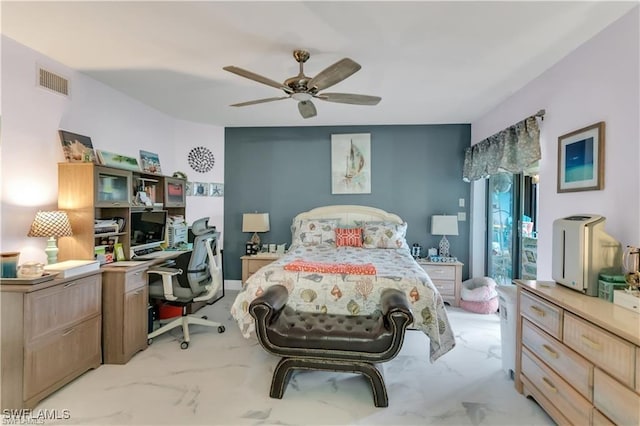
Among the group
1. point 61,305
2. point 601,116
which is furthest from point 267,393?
point 601,116

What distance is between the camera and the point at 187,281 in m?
2.96

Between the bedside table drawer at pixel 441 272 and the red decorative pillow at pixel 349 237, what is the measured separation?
959 mm

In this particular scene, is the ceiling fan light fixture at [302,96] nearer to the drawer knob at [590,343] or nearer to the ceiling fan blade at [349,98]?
the ceiling fan blade at [349,98]

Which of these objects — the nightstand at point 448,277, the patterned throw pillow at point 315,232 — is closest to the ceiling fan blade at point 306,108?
the patterned throw pillow at point 315,232

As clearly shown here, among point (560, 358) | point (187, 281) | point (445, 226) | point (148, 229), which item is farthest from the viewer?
point (445, 226)

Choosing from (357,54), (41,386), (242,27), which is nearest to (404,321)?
(357,54)

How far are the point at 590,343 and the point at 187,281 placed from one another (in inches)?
119

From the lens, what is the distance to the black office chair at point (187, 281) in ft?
9.52

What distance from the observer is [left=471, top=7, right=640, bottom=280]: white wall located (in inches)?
71.7

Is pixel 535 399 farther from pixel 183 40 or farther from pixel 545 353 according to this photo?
pixel 183 40

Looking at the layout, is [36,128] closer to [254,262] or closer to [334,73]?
[334,73]

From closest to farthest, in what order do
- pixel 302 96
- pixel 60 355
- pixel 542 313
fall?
pixel 542 313
pixel 60 355
pixel 302 96

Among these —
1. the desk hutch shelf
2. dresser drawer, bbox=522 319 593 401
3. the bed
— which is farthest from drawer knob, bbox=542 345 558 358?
the desk hutch shelf

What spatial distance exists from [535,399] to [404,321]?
99cm
